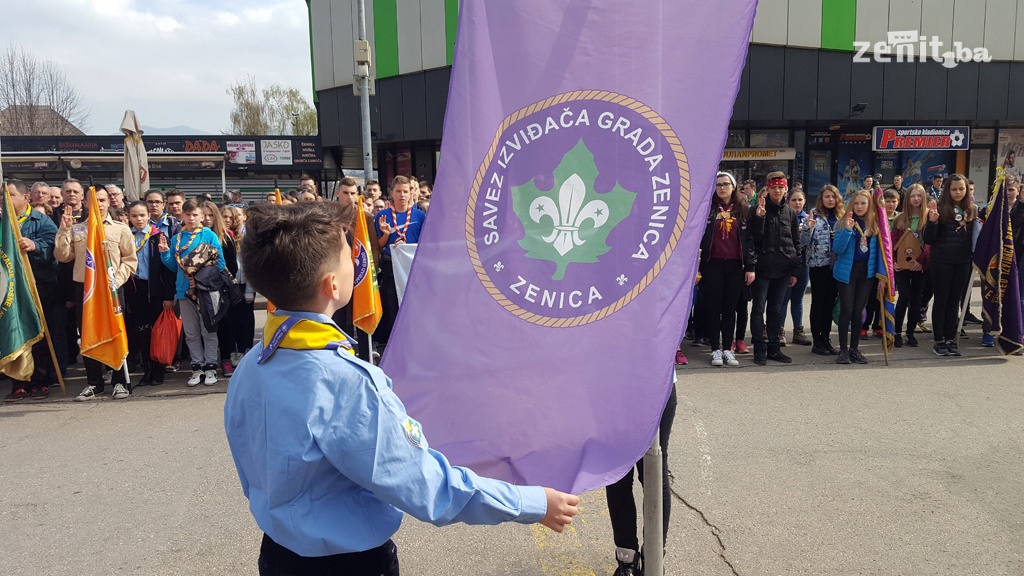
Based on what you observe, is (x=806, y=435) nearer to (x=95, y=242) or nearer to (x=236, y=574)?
(x=236, y=574)

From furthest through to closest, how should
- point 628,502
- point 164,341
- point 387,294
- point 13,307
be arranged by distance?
point 387,294, point 164,341, point 13,307, point 628,502

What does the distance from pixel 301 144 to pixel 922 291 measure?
2022 cm

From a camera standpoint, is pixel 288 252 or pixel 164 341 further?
pixel 164 341

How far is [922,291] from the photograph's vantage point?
812 cm

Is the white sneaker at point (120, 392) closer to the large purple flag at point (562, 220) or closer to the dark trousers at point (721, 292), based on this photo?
the large purple flag at point (562, 220)

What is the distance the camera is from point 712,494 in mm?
3949

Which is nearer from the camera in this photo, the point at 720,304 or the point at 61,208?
the point at 720,304

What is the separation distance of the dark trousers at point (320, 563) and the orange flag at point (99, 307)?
5.56 meters

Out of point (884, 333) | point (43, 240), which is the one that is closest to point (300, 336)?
point (43, 240)

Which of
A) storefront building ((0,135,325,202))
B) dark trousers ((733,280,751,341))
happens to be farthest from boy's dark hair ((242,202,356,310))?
storefront building ((0,135,325,202))

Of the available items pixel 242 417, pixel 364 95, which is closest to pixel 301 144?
pixel 364 95

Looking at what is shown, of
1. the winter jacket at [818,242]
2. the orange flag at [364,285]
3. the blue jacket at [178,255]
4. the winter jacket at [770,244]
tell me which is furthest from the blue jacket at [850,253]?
the blue jacket at [178,255]

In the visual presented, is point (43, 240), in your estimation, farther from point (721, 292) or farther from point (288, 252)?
point (721, 292)

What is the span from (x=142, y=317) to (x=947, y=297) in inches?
347
